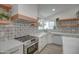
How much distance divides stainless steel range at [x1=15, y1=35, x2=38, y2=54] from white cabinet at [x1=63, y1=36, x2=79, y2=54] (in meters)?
0.45

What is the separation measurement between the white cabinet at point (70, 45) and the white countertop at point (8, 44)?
26.9 inches

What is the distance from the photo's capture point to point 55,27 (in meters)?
A: 1.27

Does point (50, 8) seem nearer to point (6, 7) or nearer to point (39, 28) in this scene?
point (39, 28)

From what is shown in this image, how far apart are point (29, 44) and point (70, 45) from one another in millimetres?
634

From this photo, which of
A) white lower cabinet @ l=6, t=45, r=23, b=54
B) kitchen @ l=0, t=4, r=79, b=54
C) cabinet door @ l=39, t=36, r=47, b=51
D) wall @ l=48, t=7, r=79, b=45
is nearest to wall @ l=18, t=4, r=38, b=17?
kitchen @ l=0, t=4, r=79, b=54

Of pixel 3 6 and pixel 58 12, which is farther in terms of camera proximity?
pixel 58 12

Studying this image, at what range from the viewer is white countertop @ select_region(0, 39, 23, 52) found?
1075 mm

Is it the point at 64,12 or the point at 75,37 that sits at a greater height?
the point at 64,12

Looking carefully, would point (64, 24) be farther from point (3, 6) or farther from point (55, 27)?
point (3, 6)

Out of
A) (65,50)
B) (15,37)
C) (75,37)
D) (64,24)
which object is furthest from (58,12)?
(15,37)

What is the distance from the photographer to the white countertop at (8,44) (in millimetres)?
1075
